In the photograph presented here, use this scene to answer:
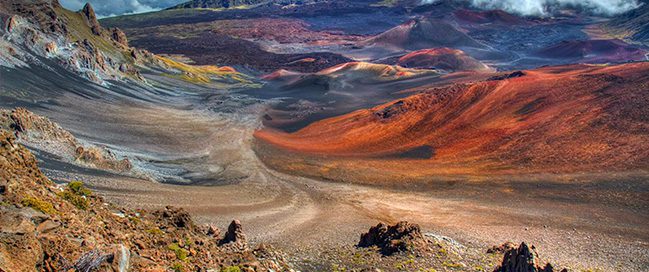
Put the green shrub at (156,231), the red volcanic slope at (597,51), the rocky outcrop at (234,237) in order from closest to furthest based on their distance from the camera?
the green shrub at (156,231) < the rocky outcrop at (234,237) < the red volcanic slope at (597,51)

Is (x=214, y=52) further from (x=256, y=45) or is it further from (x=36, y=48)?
(x=36, y=48)

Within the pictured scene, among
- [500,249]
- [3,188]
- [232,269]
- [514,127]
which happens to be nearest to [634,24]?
[514,127]


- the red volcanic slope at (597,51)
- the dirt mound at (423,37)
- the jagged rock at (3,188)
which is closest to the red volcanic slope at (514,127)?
the jagged rock at (3,188)

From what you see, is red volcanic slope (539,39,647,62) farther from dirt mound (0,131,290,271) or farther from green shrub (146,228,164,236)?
green shrub (146,228,164,236)

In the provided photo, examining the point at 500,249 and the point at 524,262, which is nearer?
the point at 524,262

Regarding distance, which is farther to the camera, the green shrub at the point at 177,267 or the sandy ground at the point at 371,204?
the sandy ground at the point at 371,204

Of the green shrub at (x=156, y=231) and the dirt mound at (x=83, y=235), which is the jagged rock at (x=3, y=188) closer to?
the dirt mound at (x=83, y=235)

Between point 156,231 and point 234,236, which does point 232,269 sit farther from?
point 234,236
